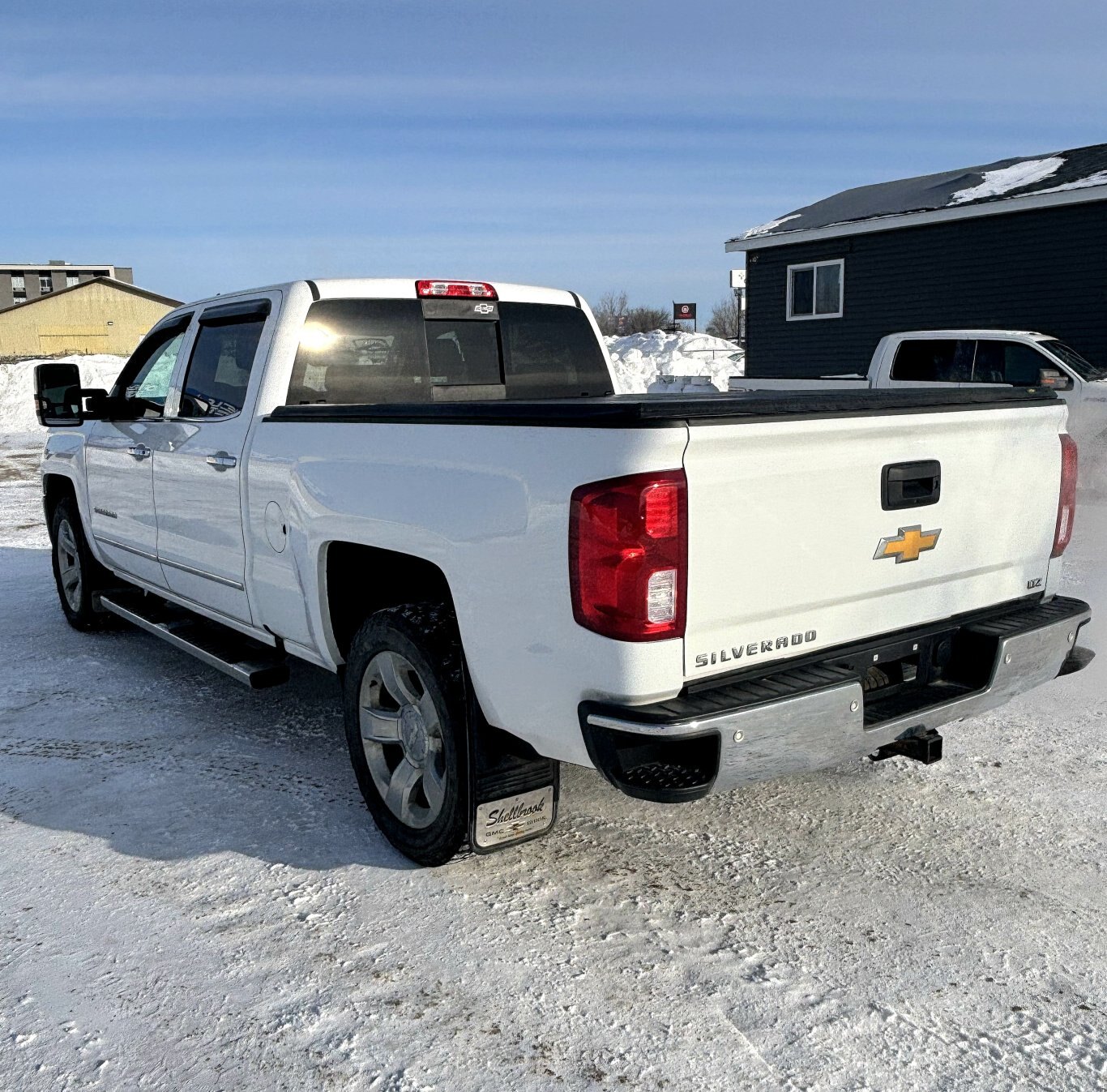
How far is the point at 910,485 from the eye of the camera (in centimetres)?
334

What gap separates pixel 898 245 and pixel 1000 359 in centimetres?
793

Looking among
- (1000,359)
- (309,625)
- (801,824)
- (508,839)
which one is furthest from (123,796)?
(1000,359)

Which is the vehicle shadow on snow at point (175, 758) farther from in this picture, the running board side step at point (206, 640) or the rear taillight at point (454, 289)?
the rear taillight at point (454, 289)

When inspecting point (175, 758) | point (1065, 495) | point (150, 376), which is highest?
point (150, 376)

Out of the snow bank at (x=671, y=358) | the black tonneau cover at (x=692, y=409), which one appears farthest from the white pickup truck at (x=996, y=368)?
the snow bank at (x=671, y=358)

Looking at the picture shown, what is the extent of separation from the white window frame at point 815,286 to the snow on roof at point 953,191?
67 cm

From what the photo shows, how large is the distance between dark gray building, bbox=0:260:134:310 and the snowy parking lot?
325 feet

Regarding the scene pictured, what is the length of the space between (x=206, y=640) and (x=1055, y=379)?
10.2 metres

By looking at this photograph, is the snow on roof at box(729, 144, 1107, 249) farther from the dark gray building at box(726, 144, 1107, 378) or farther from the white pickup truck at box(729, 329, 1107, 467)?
the white pickup truck at box(729, 329, 1107, 467)

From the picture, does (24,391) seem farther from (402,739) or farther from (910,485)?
(910,485)

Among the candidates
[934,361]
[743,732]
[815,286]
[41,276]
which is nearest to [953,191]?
[815,286]

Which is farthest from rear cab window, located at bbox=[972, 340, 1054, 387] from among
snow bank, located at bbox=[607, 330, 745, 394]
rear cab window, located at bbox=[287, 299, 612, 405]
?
snow bank, located at bbox=[607, 330, 745, 394]

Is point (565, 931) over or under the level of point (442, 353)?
under

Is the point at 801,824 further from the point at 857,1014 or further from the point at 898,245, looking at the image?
the point at 898,245
